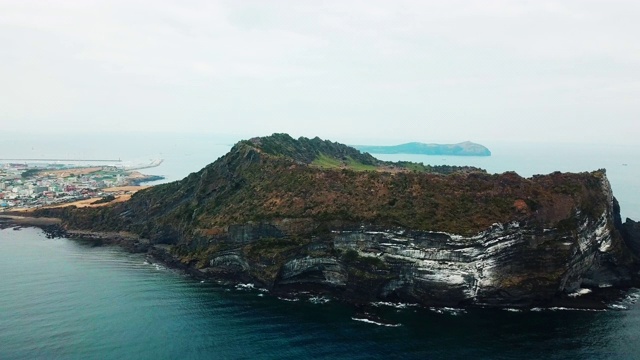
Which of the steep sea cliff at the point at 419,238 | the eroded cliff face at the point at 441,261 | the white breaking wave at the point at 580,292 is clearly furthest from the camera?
the white breaking wave at the point at 580,292

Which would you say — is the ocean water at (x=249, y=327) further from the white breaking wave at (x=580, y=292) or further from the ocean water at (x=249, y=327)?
the white breaking wave at (x=580, y=292)

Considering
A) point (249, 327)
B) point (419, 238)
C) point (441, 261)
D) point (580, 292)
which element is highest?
point (419, 238)

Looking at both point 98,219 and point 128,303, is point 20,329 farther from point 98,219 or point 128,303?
point 98,219

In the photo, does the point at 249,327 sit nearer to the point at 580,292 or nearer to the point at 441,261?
the point at 441,261

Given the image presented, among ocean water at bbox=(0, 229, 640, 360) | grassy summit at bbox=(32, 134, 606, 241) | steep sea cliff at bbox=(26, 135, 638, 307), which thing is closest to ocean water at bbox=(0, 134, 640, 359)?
ocean water at bbox=(0, 229, 640, 360)

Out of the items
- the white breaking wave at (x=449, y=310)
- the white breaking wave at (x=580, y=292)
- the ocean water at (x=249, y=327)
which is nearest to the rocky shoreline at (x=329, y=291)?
the white breaking wave at (x=580, y=292)

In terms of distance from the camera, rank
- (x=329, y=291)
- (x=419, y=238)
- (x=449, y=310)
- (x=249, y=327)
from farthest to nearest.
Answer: (x=329, y=291) → (x=419, y=238) → (x=449, y=310) → (x=249, y=327)

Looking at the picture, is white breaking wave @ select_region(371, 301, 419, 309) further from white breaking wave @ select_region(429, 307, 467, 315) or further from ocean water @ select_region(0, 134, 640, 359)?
white breaking wave @ select_region(429, 307, 467, 315)

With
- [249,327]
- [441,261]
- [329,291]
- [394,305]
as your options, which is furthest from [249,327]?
[441,261]

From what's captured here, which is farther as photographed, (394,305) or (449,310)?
(394,305)

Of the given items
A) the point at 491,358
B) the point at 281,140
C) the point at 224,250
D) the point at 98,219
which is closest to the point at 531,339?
the point at 491,358

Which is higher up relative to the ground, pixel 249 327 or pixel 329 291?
pixel 329 291
